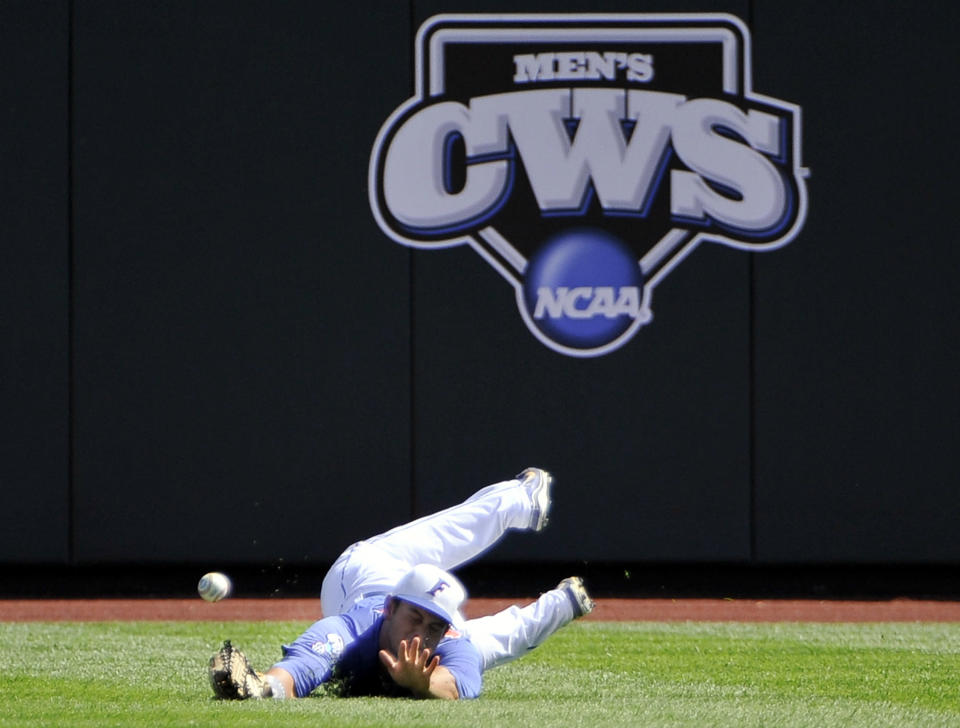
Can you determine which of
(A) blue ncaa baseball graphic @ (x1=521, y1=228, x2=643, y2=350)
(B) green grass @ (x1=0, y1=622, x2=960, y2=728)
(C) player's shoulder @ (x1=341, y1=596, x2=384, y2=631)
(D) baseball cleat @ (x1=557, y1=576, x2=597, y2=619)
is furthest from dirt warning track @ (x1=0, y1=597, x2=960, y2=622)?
(D) baseball cleat @ (x1=557, y1=576, x2=597, y2=619)

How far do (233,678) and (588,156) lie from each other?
5.78 metres

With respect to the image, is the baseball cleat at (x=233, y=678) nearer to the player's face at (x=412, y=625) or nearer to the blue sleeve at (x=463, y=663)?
the player's face at (x=412, y=625)

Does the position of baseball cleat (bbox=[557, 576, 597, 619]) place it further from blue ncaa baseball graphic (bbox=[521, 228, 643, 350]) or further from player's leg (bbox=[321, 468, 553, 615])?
blue ncaa baseball graphic (bbox=[521, 228, 643, 350])

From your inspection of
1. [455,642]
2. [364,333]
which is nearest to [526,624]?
[455,642]

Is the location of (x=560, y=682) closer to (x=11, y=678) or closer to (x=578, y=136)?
(x=11, y=678)

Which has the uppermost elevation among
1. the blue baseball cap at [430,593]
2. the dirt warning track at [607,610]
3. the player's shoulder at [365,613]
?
the blue baseball cap at [430,593]

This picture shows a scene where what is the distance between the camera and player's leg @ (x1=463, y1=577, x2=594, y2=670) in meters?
5.46

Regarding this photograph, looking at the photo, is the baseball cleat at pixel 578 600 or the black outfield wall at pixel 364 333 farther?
the black outfield wall at pixel 364 333

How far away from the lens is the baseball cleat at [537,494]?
646 centimetres

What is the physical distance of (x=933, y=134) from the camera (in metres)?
9.67

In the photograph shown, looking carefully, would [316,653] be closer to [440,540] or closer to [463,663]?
[463,663]

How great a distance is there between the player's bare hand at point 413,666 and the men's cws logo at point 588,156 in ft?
16.4

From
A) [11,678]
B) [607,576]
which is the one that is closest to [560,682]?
[11,678]

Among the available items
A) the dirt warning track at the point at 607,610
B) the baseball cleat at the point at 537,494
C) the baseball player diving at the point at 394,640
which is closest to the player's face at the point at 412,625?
the baseball player diving at the point at 394,640
